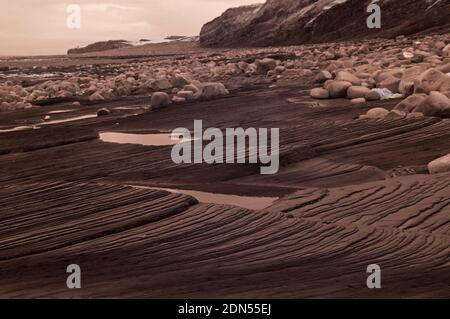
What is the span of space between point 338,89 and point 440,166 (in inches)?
248

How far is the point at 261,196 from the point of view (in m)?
5.66

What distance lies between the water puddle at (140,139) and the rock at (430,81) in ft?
13.6

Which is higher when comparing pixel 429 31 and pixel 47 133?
pixel 429 31

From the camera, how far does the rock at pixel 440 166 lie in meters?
5.72

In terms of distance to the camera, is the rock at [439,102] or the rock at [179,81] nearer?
the rock at [439,102]

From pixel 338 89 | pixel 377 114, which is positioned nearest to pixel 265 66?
pixel 338 89

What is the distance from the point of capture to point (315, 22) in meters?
54.0

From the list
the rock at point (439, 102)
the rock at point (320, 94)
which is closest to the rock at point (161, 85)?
the rock at point (320, 94)

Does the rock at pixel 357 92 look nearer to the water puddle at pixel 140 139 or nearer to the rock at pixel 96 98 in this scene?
the water puddle at pixel 140 139

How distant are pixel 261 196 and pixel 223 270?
1897 millimetres

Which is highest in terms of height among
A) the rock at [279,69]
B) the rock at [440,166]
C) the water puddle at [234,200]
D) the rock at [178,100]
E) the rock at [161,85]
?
the rock at [279,69]

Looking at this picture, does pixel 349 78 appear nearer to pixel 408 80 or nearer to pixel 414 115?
pixel 408 80
